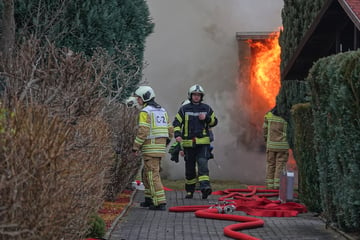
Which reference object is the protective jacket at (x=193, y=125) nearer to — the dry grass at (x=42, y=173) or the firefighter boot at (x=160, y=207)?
the firefighter boot at (x=160, y=207)

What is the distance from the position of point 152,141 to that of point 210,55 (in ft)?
40.0

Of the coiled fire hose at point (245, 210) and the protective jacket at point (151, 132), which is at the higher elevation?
the protective jacket at point (151, 132)

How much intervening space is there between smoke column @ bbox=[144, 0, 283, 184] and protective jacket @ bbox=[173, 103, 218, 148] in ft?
27.6

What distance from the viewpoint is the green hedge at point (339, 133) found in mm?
8727

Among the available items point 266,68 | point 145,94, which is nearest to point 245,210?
point 145,94

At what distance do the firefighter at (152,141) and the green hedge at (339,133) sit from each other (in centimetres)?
265

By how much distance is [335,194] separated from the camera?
9.98 metres

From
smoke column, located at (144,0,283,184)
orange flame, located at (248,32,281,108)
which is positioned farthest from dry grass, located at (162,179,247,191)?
orange flame, located at (248,32,281,108)

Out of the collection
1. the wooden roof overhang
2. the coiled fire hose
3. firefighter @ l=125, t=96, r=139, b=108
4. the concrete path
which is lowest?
the concrete path

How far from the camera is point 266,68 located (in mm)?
23344

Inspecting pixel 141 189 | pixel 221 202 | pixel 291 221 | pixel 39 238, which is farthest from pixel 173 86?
pixel 39 238

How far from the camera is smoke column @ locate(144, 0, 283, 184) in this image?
2342cm

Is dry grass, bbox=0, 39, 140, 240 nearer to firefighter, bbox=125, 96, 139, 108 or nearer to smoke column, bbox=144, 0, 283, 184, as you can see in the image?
firefighter, bbox=125, 96, 139, 108

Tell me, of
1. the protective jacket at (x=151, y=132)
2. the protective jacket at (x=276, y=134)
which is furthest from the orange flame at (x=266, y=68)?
the protective jacket at (x=151, y=132)
